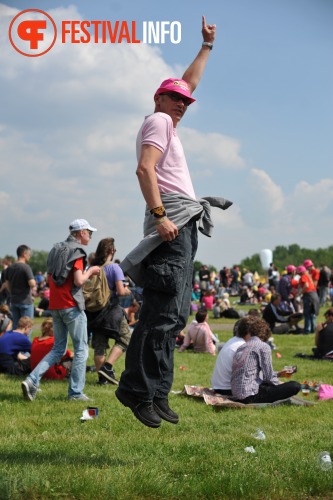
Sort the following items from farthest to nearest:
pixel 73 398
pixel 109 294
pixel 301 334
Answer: pixel 301 334, pixel 109 294, pixel 73 398

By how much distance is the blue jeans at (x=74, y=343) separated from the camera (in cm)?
795

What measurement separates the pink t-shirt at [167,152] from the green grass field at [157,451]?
180 cm

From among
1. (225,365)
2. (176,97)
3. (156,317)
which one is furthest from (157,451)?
(225,365)

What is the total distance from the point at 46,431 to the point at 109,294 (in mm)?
3530

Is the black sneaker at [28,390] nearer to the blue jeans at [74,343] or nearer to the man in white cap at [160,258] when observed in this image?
the blue jeans at [74,343]

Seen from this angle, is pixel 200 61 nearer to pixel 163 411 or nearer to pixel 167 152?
pixel 167 152

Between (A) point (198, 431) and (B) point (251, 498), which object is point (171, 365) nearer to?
(B) point (251, 498)

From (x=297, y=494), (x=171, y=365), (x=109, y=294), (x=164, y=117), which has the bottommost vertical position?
(x=297, y=494)

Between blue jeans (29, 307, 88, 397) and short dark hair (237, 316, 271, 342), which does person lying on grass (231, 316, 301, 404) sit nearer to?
short dark hair (237, 316, 271, 342)

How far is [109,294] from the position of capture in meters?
9.45

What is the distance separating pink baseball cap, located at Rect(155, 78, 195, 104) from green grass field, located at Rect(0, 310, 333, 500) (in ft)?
7.90

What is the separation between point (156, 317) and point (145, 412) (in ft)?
2.01

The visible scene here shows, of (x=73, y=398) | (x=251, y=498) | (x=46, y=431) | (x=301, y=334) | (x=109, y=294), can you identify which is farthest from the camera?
(x=301, y=334)

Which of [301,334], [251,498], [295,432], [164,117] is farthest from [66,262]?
[301,334]
